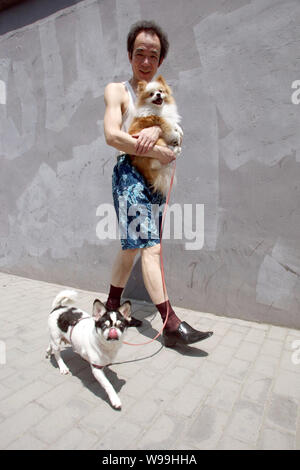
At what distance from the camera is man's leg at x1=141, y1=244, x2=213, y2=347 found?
2.17 meters

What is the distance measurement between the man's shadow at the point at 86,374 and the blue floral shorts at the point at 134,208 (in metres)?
0.90

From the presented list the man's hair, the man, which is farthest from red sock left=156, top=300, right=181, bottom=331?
the man's hair

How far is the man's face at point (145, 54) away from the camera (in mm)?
2203

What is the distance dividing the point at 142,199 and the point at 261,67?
5.31 feet

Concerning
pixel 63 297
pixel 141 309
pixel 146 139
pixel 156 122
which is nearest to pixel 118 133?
pixel 146 139

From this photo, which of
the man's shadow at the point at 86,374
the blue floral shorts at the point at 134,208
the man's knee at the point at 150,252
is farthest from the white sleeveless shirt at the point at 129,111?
the man's shadow at the point at 86,374

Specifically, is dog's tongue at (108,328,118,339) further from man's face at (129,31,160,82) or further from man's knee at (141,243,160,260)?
man's face at (129,31,160,82)

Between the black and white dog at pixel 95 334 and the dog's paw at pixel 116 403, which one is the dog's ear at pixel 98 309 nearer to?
the black and white dog at pixel 95 334

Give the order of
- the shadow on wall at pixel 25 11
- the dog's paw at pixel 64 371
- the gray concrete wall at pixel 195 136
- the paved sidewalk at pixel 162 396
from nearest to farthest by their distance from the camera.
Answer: the paved sidewalk at pixel 162 396 → the dog's paw at pixel 64 371 → the gray concrete wall at pixel 195 136 → the shadow on wall at pixel 25 11

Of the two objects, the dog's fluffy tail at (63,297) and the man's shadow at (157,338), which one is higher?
the dog's fluffy tail at (63,297)

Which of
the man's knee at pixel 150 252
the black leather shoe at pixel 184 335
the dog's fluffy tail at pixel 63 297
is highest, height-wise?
the man's knee at pixel 150 252

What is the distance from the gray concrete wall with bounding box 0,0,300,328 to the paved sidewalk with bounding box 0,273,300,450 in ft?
1.96

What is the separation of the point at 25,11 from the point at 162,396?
4734 mm

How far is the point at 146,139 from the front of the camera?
2.06m
